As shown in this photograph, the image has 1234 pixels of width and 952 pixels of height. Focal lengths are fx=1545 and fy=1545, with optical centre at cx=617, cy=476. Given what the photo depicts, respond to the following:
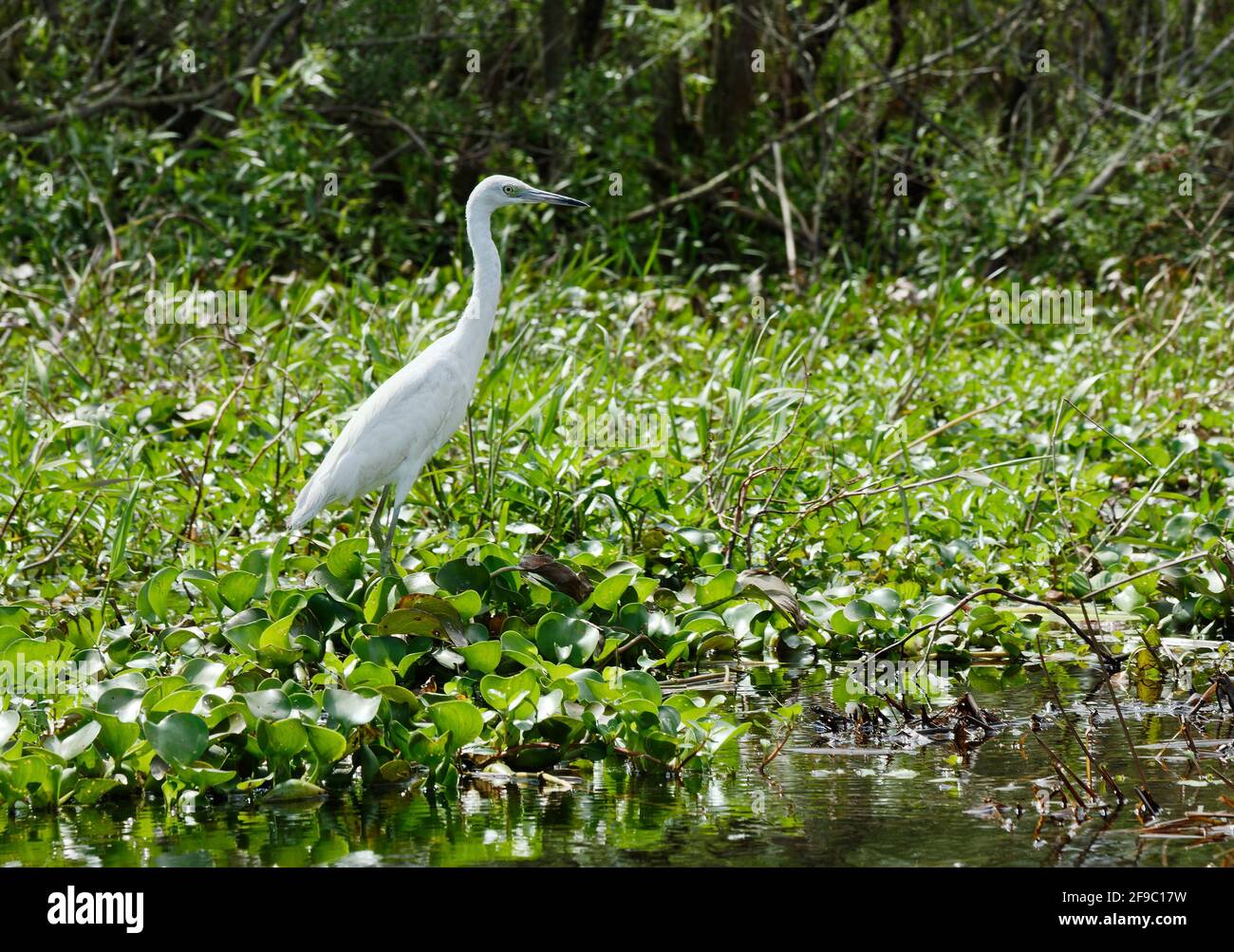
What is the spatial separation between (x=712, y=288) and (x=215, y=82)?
4086mm

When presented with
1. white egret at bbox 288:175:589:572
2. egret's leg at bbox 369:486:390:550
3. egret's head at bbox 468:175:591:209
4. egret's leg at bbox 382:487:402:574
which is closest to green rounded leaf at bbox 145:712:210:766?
egret's leg at bbox 382:487:402:574

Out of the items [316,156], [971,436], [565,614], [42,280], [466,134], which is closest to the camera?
[565,614]

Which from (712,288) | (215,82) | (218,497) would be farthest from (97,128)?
(218,497)

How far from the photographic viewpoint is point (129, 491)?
467cm

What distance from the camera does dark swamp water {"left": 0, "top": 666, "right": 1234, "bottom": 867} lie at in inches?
109

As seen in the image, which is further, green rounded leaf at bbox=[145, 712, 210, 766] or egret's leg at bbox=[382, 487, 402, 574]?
egret's leg at bbox=[382, 487, 402, 574]

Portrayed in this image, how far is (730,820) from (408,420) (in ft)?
6.55

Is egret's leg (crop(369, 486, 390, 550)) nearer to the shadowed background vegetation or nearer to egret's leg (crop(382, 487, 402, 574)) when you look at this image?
egret's leg (crop(382, 487, 402, 574))

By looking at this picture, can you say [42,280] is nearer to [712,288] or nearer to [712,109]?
[712,288]

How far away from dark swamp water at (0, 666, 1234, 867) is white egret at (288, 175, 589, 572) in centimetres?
136

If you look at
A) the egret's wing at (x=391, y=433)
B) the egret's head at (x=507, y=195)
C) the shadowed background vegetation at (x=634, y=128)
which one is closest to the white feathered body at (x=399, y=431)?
the egret's wing at (x=391, y=433)

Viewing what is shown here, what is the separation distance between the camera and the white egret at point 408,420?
14.9 ft

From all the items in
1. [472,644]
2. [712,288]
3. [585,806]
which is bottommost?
[585,806]

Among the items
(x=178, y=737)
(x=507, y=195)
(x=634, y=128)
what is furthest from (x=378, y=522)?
(x=634, y=128)
